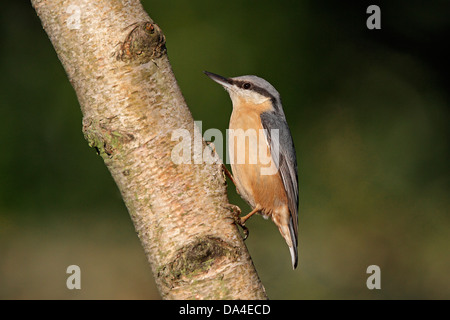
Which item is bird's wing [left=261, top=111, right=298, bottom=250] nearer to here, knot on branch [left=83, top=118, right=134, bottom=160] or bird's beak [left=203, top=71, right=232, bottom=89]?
bird's beak [left=203, top=71, right=232, bottom=89]

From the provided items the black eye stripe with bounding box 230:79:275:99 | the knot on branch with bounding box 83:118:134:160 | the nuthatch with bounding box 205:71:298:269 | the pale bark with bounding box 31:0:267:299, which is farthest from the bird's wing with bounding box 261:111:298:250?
the knot on branch with bounding box 83:118:134:160

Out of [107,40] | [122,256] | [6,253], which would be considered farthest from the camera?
[122,256]

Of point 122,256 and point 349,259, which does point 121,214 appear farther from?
point 349,259

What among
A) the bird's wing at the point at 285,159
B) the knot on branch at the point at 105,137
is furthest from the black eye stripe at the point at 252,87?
the knot on branch at the point at 105,137

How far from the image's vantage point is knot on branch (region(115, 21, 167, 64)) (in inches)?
64.2

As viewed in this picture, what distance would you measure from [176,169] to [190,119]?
199mm

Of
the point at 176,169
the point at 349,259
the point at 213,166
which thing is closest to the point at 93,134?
the point at 176,169

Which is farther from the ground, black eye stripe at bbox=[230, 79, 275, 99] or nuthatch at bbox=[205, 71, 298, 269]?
black eye stripe at bbox=[230, 79, 275, 99]

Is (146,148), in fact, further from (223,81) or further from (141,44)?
(223,81)

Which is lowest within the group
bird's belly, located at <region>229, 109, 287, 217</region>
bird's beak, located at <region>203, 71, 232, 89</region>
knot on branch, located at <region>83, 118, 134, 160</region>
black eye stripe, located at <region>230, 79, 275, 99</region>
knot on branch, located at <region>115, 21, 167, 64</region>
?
bird's belly, located at <region>229, 109, 287, 217</region>

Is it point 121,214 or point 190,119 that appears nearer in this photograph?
point 190,119

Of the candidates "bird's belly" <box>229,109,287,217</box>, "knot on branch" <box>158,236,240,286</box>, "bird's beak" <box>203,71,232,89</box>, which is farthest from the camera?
"bird's beak" <box>203,71,232,89</box>

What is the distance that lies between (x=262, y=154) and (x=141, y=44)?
1.54 m

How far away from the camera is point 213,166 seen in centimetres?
173
